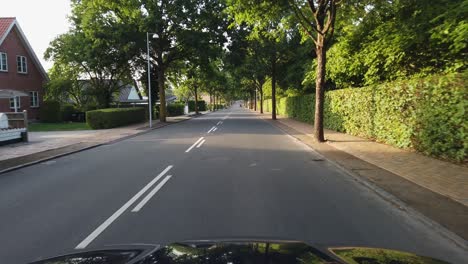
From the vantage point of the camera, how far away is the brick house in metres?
33.7

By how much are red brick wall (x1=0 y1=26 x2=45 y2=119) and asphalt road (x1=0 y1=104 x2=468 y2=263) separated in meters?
26.3

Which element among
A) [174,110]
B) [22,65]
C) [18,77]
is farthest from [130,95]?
[18,77]

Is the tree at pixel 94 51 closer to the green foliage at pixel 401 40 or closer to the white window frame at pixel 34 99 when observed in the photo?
the white window frame at pixel 34 99

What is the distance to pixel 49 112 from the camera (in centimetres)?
3856

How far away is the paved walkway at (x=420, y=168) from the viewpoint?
25.4 feet

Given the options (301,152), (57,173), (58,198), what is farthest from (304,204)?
(301,152)

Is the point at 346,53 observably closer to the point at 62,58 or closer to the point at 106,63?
the point at 106,63

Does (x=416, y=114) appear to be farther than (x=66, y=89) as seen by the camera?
No

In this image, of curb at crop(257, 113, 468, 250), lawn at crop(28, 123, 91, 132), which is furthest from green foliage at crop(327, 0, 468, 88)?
lawn at crop(28, 123, 91, 132)

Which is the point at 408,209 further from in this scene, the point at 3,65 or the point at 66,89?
the point at 66,89

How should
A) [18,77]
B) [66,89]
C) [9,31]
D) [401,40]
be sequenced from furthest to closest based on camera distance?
[66,89], [18,77], [9,31], [401,40]

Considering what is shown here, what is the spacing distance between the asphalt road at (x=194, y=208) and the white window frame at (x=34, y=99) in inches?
1170

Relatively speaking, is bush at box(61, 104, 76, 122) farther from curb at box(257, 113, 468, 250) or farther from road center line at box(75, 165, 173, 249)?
curb at box(257, 113, 468, 250)

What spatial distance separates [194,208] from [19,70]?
117 ft
